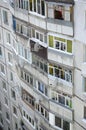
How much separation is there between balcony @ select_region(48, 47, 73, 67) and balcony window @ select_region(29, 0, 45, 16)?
2788 millimetres

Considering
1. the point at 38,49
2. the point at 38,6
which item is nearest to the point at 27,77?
the point at 38,49

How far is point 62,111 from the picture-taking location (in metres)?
23.1

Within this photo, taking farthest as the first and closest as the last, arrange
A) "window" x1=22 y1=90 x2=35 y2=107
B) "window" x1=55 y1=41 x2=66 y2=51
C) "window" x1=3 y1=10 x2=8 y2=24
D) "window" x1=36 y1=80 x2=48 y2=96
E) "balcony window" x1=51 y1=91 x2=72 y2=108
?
"window" x1=3 y1=10 x2=8 y2=24, "window" x1=22 y1=90 x2=35 y2=107, "window" x1=36 y1=80 x2=48 y2=96, "balcony window" x1=51 y1=91 x2=72 y2=108, "window" x1=55 y1=41 x2=66 y2=51

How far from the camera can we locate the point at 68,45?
20344mm

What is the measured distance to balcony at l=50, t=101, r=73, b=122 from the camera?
2278 cm

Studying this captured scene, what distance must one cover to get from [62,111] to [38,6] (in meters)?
8.29

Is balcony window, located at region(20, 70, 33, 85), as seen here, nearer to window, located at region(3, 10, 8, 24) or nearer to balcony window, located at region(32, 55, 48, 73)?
balcony window, located at region(32, 55, 48, 73)

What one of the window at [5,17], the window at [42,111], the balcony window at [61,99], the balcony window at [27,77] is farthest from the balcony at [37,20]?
the window at [5,17]

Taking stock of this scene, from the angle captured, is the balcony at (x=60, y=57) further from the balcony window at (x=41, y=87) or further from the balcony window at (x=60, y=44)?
the balcony window at (x=41, y=87)

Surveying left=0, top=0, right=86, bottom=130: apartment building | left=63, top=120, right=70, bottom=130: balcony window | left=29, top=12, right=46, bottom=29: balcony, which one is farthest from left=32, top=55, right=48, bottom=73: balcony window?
left=63, top=120, right=70, bottom=130: balcony window

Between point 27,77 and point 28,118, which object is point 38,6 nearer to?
point 27,77

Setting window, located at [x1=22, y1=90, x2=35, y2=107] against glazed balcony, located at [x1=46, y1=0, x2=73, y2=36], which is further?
window, located at [x1=22, y1=90, x2=35, y2=107]

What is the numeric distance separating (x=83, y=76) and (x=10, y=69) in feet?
49.3

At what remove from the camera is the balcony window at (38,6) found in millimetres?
20766
